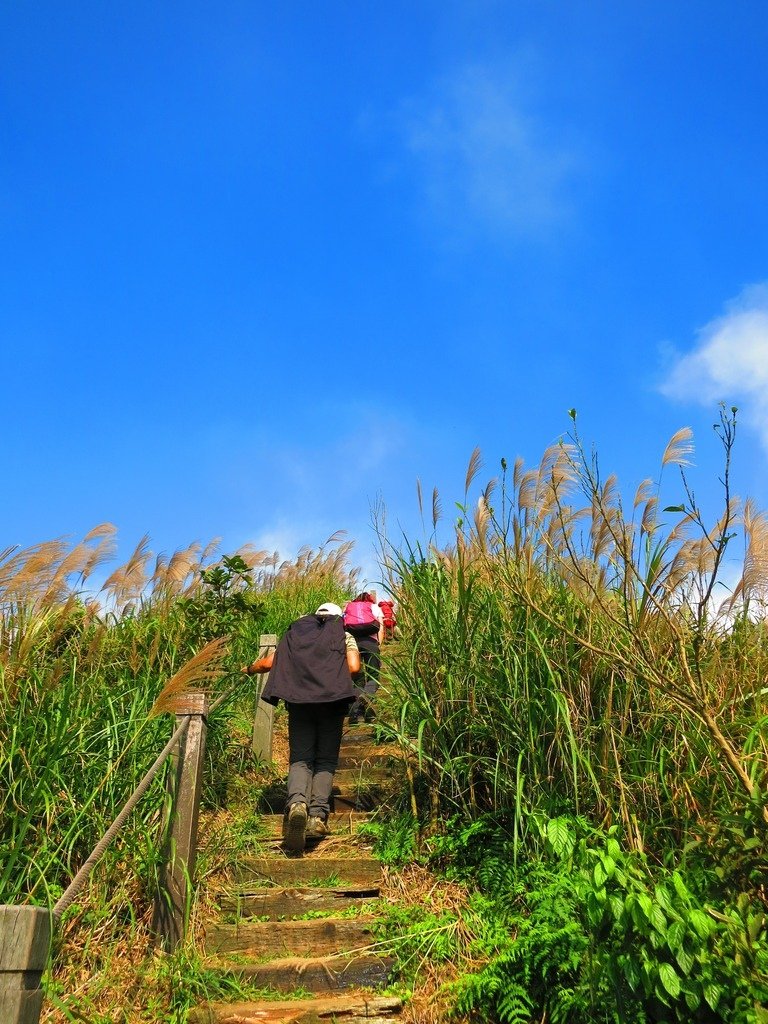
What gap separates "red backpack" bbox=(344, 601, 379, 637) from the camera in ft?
30.6

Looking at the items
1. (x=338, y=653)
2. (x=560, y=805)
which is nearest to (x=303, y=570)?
(x=338, y=653)

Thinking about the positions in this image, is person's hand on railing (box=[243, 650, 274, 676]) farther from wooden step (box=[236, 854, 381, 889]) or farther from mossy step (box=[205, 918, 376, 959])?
mossy step (box=[205, 918, 376, 959])

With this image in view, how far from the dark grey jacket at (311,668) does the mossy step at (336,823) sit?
85 centimetres

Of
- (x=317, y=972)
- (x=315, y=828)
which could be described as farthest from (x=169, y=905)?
(x=315, y=828)

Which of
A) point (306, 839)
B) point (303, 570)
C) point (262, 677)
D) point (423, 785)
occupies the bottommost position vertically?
point (306, 839)

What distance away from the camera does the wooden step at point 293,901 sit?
5293 mm

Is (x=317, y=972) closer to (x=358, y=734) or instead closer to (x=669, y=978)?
(x=669, y=978)

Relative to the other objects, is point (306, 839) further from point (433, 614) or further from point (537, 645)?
point (537, 645)

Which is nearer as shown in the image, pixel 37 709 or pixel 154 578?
pixel 37 709

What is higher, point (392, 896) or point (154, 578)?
point (154, 578)

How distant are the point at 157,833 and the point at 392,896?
148 cm

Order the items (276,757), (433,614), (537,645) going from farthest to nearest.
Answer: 1. (276,757)
2. (433,614)
3. (537,645)

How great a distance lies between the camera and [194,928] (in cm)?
500

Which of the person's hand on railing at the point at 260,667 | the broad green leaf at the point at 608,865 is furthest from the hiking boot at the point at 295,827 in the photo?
the broad green leaf at the point at 608,865
